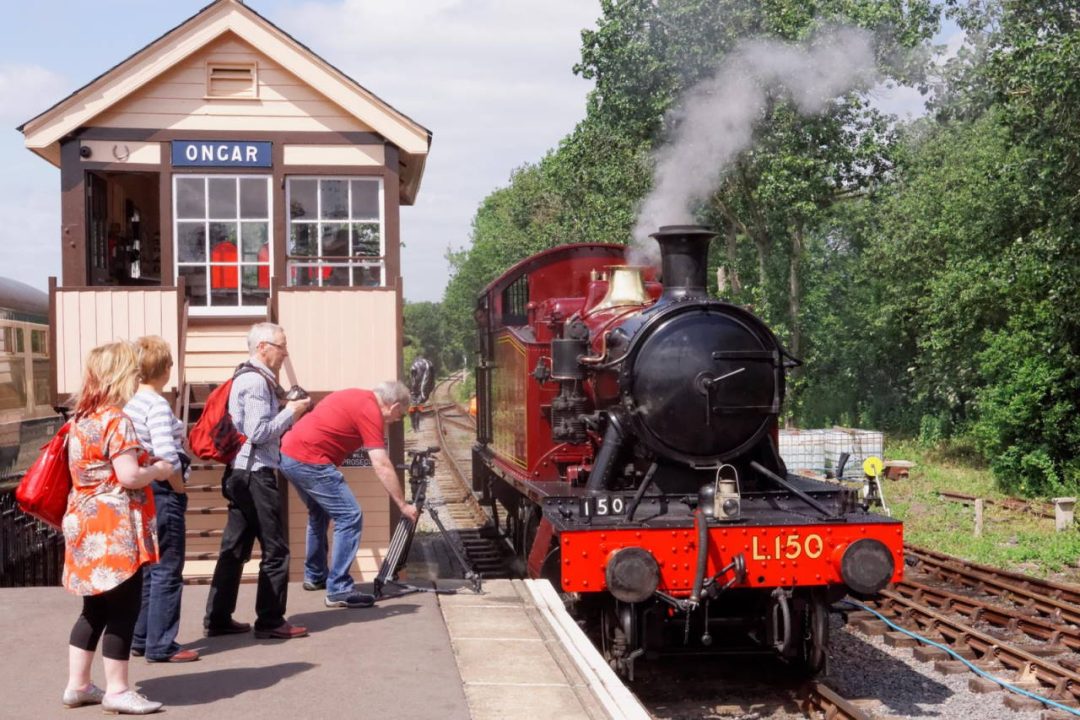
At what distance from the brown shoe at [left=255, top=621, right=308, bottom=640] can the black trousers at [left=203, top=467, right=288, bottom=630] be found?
1.0 inches

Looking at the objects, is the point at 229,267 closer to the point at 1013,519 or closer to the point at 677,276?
the point at 677,276

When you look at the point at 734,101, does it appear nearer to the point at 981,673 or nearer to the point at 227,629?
the point at 981,673

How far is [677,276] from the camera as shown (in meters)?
8.04

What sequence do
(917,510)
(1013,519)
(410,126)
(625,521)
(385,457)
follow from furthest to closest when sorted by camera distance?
(917,510)
(1013,519)
(410,126)
(625,521)
(385,457)

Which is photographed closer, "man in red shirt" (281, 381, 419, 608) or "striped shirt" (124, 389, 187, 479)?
"striped shirt" (124, 389, 187, 479)

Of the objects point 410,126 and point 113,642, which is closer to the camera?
point 113,642

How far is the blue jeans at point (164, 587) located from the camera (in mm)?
5328

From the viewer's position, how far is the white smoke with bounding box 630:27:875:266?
12.7 m

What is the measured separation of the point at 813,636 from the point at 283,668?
3.64 m

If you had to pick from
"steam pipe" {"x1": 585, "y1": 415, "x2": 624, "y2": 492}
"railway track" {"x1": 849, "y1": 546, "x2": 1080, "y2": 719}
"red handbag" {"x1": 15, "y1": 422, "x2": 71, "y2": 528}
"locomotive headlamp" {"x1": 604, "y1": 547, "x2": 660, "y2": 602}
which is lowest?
"railway track" {"x1": 849, "y1": 546, "x2": 1080, "y2": 719}

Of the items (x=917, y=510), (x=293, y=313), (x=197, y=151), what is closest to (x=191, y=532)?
(x=293, y=313)

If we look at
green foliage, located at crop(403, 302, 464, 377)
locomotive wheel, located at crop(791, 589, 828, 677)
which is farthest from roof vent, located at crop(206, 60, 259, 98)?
green foliage, located at crop(403, 302, 464, 377)

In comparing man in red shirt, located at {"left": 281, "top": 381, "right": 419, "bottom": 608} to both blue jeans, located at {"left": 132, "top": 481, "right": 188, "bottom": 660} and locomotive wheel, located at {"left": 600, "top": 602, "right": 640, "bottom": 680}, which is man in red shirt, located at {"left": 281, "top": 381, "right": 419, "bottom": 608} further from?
locomotive wheel, located at {"left": 600, "top": 602, "right": 640, "bottom": 680}

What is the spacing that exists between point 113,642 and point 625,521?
11.3 feet
